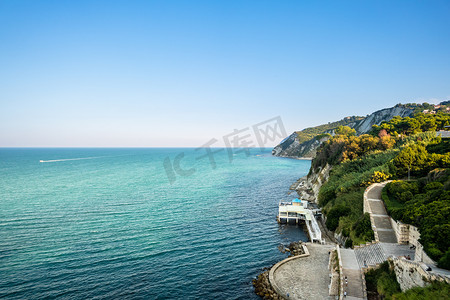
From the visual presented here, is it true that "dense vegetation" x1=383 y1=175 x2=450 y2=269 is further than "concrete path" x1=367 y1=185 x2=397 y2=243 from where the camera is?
No

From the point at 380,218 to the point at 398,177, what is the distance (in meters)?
12.4

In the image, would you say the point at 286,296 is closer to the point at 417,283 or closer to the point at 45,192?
the point at 417,283

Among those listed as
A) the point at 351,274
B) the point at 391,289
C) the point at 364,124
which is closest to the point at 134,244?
the point at 351,274

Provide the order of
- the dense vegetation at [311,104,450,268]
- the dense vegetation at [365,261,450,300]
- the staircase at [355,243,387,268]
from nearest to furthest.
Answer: the dense vegetation at [365,261,450,300]
the dense vegetation at [311,104,450,268]
the staircase at [355,243,387,268]

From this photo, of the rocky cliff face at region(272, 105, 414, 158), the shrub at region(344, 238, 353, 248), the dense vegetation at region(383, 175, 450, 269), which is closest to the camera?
the dense vegetation at region(383, 175, 450, 269)

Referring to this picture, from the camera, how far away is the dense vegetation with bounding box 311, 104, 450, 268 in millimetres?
18625

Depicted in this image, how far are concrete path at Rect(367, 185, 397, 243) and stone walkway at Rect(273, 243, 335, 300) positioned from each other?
18.9ft

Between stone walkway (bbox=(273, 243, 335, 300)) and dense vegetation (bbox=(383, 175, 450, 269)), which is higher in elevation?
dense vegetation (bbox=(383, 175, 450, 269))

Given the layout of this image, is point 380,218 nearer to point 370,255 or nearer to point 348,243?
point 348,243

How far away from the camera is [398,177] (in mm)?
35656

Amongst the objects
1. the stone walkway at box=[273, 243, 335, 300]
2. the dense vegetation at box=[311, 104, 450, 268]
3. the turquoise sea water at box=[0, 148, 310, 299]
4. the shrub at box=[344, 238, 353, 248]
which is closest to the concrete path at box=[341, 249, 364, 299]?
the stone walkway at box=[273, 243, 335, 300]

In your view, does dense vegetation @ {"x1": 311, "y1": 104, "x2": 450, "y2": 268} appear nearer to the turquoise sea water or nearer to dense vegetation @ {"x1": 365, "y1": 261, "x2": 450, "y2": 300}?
dense vegetation @ {"x1": 365, "y1": 261, "x2": 450, "y2": 300}

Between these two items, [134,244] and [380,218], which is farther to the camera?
[134,244]

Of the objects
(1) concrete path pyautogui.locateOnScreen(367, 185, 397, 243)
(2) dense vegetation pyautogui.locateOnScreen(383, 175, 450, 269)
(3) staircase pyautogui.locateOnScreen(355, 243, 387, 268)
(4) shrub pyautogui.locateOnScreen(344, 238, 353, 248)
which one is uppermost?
(2) dense vegetation pyautogui.locateOnScreen(383, 175, 450, 269)
